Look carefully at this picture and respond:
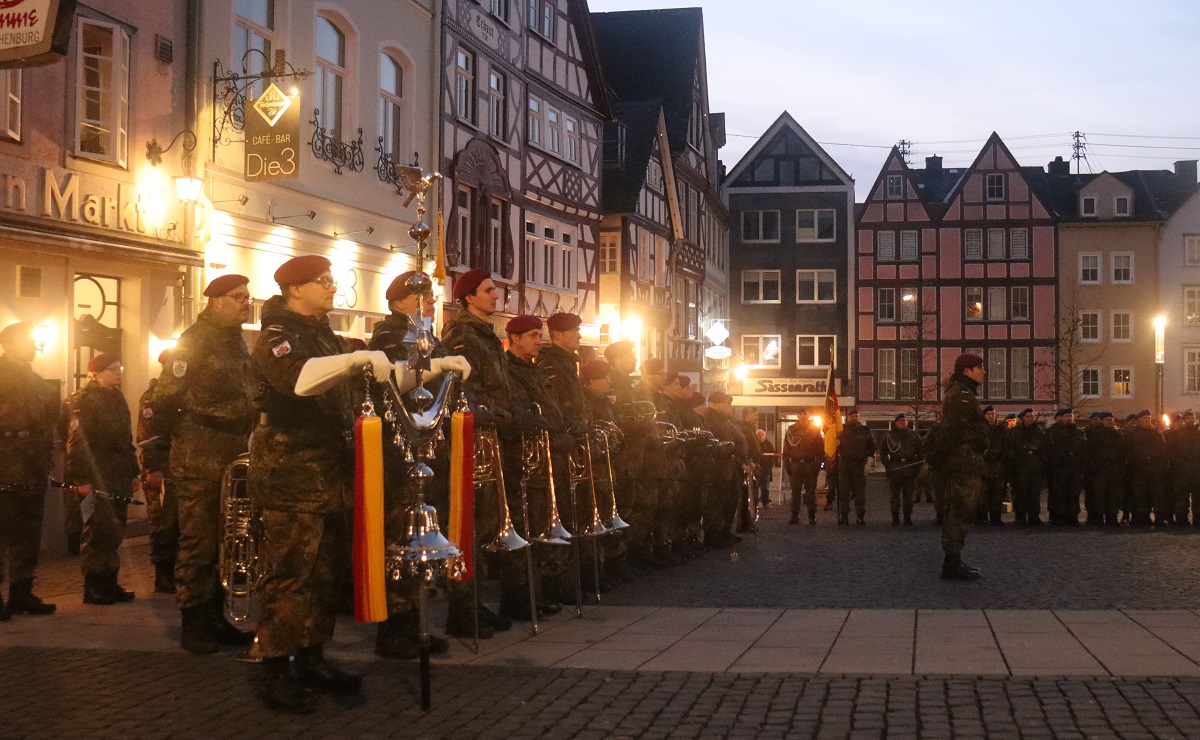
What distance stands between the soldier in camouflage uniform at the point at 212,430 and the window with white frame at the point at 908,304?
5989 cm

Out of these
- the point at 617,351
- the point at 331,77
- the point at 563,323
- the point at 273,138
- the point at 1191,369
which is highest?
the point at 331,77

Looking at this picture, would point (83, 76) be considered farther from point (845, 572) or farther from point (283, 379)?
point (283, 379)

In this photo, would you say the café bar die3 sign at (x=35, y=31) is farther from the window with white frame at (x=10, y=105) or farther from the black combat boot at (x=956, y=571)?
the black combat boot at (x=956, y=571)

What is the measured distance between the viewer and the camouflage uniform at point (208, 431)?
883 centimetres

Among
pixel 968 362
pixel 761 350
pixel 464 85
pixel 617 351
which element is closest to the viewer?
pixel 968 362

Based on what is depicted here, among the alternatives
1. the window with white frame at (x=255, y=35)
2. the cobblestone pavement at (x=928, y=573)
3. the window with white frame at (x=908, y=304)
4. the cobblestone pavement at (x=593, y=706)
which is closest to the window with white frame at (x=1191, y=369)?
the window with white frame at (x=908, y=304)

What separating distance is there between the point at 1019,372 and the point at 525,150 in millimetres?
39363

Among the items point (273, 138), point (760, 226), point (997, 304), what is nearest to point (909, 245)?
point (997, 304)

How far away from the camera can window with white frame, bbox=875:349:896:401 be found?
220 feet

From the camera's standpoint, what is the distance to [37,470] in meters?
10.5

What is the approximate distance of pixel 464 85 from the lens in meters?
28.7

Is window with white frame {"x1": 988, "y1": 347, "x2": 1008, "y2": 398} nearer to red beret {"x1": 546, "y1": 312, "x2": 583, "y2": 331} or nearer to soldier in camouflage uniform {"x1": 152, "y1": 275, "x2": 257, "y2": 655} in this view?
red beret {"x1": 546, "y1": 312, "x2": 583, "y2": 331}

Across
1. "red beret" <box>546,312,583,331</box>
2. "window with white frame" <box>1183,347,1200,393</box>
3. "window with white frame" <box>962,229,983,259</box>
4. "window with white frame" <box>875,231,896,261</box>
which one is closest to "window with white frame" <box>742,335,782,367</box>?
"window with white frame" <box>875,231,896,261</box>

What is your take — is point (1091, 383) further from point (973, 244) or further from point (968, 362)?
point (968, 362)
